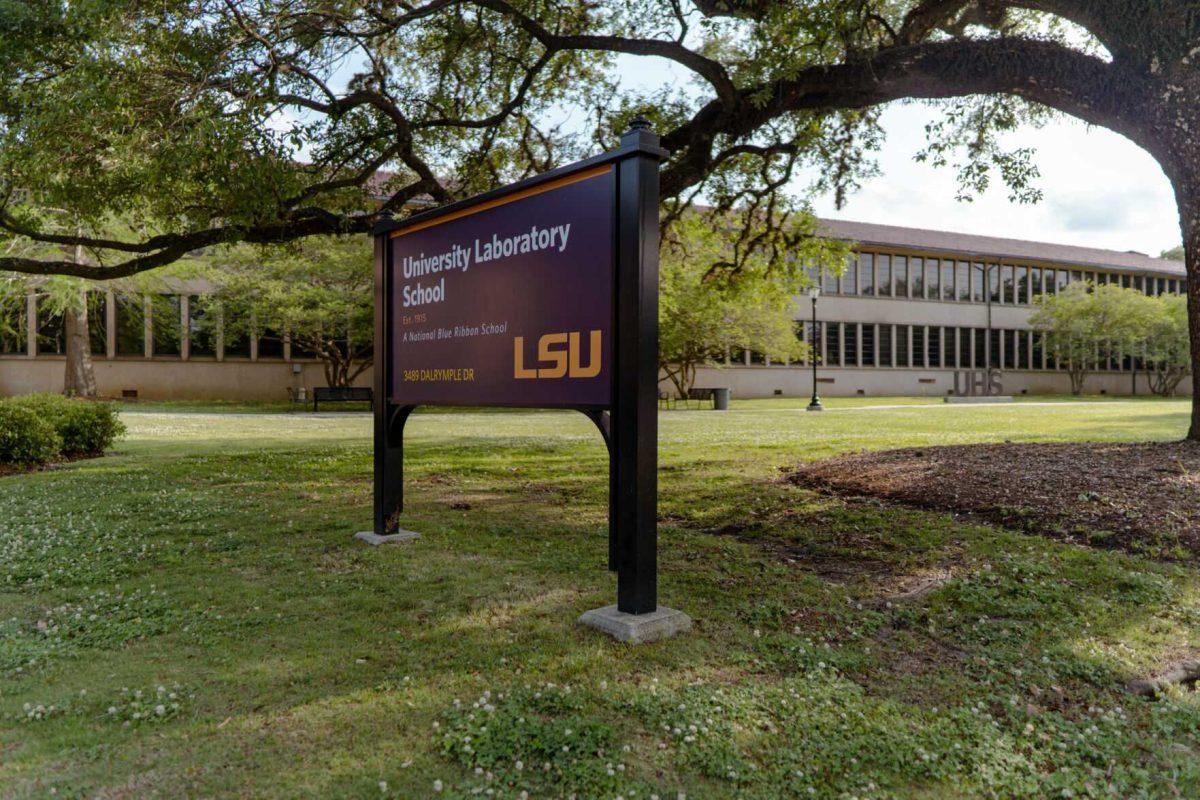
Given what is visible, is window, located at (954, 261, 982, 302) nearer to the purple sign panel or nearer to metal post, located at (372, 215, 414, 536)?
metal post, located at (372, 215, 414, 536)

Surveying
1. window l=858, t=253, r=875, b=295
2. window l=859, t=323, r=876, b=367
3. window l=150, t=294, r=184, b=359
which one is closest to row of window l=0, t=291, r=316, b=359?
window l=150, t=294, r=184, b=359

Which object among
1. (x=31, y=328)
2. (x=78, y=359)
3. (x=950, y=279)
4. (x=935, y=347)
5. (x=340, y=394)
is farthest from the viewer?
(x=950, y=279)

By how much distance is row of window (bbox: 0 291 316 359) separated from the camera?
35531 millimetres

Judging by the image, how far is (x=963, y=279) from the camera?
53.3m

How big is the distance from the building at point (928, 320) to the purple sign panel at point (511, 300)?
1608 inches

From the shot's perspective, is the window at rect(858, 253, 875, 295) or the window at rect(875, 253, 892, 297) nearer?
the window at rect(858, 253, 875, 295)

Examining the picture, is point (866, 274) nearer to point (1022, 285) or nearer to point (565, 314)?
point (1022, 285)

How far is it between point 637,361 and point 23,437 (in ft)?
34.5

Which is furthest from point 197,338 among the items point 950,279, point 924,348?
point 950,279

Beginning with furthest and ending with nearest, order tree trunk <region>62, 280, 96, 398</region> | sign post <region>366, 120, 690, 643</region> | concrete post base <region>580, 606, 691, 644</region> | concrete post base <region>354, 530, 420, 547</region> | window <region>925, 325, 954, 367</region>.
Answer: window <region>925, 325, 954, 367</region> → tree trunk <region>62, 280, 96, 398</region> → concrete post base <region>354, 530, 420, 547</region> → sign post <region>366, 120, 690, 643</region> → concrete post base <region>580, 606, 691, 644</region>

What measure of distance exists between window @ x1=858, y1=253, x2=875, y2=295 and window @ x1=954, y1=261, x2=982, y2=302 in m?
6.88

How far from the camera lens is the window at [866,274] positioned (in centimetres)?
5031

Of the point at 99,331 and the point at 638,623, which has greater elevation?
the point at 99,331

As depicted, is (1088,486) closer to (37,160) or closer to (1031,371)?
(37,160)
